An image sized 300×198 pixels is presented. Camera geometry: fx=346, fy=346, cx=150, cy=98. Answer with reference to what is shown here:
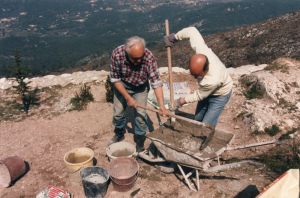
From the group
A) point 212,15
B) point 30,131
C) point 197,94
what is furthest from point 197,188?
point 212,15

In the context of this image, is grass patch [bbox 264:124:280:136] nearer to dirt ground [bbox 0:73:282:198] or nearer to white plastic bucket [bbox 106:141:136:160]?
dirt ground [bbox 0:73:282:198]

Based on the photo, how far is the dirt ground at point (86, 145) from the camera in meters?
5.73

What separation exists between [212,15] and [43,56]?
7916 centimetres

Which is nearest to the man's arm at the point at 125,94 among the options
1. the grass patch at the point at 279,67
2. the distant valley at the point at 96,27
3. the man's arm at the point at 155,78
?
the man's arm at the point at 155,78

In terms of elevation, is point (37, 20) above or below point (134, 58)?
below

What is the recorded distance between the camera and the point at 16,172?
19.8ft

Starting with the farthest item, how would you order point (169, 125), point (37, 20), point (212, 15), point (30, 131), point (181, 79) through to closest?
1. point (37, 20)
2. point (212, 15)
3. point (181, 79)
4. point (30, 131)
5. point (169, 125)

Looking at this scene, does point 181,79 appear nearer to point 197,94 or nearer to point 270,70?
point 270,70

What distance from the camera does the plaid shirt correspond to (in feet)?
18.8

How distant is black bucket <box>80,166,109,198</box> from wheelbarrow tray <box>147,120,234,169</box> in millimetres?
1021

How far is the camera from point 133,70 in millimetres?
5855

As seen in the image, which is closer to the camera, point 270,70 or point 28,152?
point 28,152

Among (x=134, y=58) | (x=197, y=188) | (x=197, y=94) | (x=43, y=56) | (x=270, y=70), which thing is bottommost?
(x=43, y=56)

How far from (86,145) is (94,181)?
67.5 inches
